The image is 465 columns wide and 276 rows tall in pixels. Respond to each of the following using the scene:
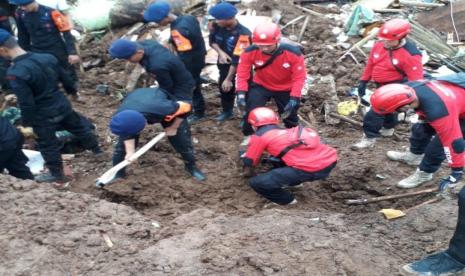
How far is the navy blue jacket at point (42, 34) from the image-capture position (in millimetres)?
7555

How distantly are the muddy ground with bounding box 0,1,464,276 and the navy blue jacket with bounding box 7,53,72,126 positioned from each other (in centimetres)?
103

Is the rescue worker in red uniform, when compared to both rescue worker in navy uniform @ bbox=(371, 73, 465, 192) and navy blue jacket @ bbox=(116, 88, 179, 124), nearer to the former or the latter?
navy blue jacket @ bbox=(116, 88, 179, 124)

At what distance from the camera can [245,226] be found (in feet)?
15.5

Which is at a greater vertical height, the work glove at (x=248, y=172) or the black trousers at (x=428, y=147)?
the black trousers at (x=428, y=147)

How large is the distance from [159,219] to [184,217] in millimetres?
618

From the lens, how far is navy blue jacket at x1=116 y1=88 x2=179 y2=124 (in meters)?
5.55

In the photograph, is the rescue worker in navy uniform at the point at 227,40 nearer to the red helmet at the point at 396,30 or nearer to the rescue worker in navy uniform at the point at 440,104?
the red helmet at the point at 396,30

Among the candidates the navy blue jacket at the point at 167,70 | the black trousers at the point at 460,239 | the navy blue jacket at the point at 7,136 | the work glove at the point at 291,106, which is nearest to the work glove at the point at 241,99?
the work glove at the point at 291,106

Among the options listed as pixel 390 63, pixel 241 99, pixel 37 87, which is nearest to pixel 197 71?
pixel 241 99

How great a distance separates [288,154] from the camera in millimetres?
5559

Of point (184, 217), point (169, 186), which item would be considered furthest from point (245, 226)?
point (169, 186)

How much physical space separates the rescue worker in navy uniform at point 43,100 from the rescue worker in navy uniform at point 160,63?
2.78ft

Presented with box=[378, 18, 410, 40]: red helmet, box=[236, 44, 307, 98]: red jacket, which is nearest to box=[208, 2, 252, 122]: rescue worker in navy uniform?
box=[236, 44, 307, 98]: red jacket

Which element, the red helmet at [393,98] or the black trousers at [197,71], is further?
the black trousers at [197,71]
